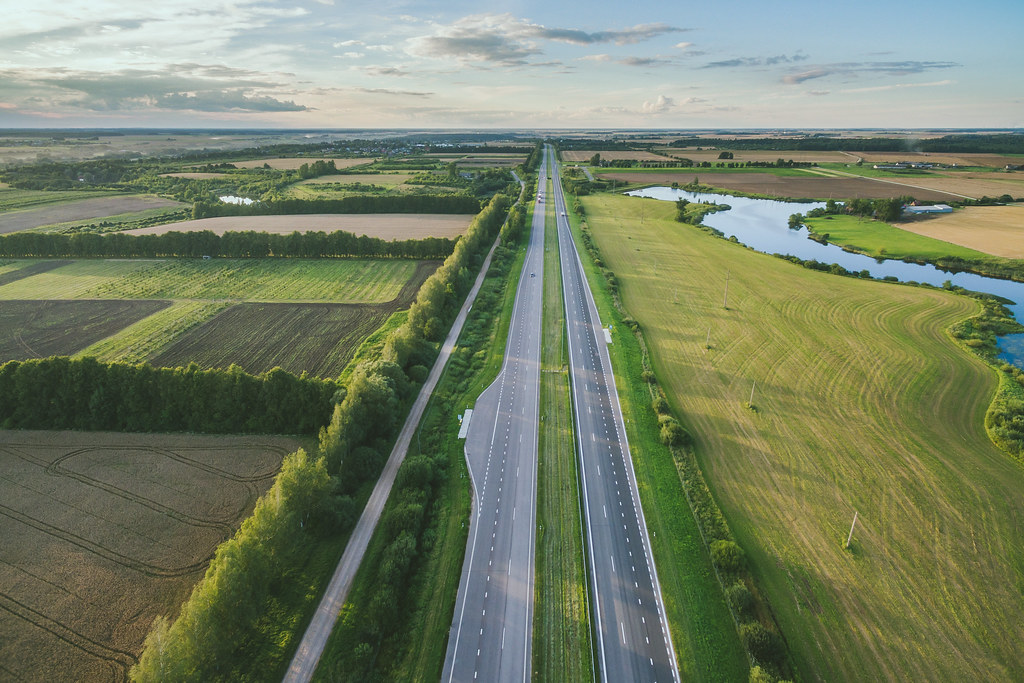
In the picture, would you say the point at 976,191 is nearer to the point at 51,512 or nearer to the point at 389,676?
the point at 389,676

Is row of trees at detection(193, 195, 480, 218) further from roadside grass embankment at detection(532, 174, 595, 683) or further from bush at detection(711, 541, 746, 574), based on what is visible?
bush at detection(711, 541, 746, 574)

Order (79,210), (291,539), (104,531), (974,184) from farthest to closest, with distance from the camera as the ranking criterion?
(974,184), (79,210), (104,531), (291,539)

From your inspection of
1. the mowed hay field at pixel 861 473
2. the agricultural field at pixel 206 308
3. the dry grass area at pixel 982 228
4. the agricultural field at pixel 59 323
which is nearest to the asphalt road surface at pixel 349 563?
the agricultural field at pixel 206 308

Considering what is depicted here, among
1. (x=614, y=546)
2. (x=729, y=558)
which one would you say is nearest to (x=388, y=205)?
(x=614, y=546)

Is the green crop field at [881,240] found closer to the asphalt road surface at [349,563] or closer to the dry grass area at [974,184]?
the dry grass area at [974,184]

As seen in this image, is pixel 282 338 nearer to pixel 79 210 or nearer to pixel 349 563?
pixel 349 563
